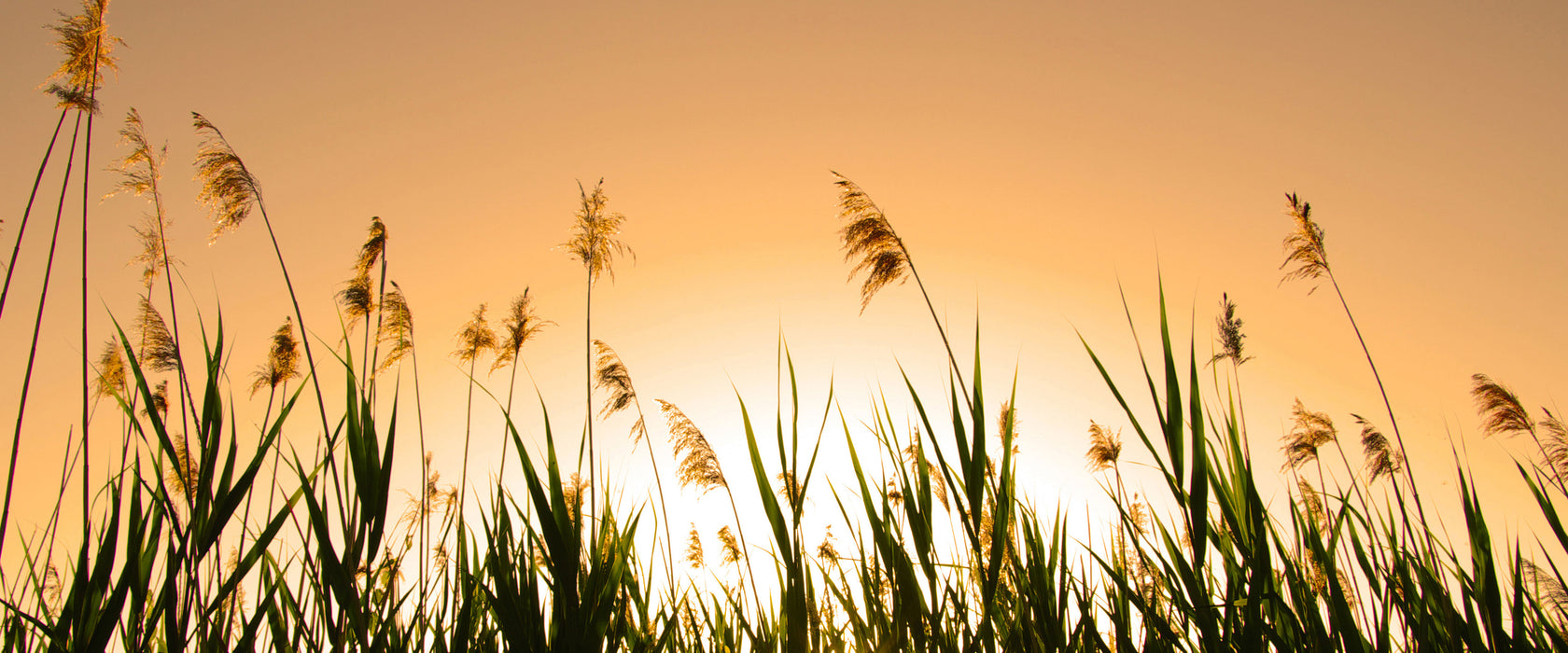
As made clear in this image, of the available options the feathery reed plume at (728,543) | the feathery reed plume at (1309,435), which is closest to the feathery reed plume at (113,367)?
the feathery reed plume at (728,543)

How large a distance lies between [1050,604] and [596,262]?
2.60m

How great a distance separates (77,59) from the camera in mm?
2209

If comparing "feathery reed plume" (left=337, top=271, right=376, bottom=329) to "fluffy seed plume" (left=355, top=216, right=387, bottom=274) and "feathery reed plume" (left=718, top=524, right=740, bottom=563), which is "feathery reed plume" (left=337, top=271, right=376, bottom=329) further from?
"feathery reed plume" (left=718, top=524, right=740, bottom=563)

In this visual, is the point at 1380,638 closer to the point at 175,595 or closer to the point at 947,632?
the point at 947,632

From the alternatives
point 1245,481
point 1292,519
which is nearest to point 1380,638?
point 1292,519

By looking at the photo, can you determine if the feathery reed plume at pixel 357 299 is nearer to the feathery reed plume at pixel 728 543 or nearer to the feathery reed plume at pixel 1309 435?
the feathery reed plume at pixel 728 543

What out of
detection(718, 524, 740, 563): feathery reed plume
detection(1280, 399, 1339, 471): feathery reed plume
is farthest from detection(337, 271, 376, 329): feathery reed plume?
detection(1280, 399, 1339, 471): feathery reed plume

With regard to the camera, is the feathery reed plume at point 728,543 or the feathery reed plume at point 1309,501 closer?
the feathery reed plume at point 1309,501

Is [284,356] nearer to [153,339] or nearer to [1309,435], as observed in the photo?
[153,339]

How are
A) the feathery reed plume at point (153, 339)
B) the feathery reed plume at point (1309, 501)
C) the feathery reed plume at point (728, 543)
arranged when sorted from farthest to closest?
the feathery reed plume at point (728, 543)
the feathery reed plume at point (153, 339)
the feathery reed plume at point (1309, 501)

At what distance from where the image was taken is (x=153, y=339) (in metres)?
3.37

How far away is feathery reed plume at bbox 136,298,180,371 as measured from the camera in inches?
130

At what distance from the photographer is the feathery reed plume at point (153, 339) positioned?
10.8ft

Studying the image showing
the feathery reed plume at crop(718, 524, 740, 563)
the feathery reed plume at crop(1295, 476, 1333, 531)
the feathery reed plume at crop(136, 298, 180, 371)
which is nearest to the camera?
the feathery reed plume at crop(1295, 476, 1333, 531)
